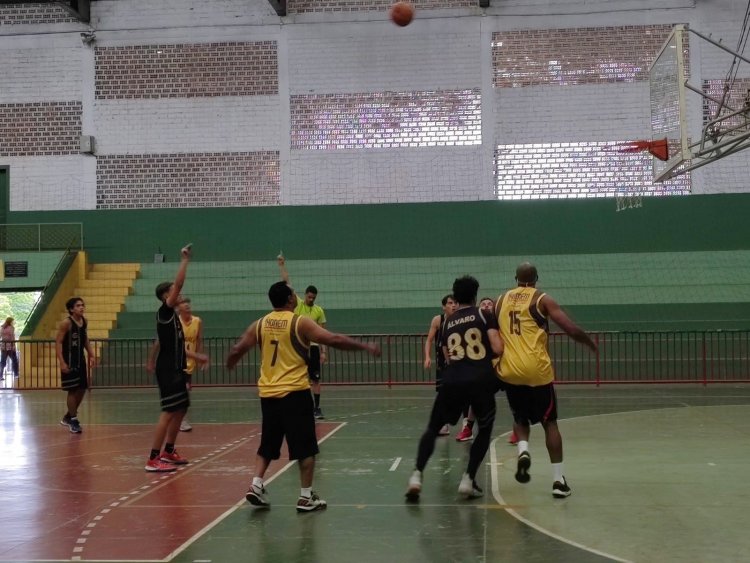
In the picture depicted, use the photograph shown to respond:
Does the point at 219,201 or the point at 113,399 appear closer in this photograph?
the point at 113,399

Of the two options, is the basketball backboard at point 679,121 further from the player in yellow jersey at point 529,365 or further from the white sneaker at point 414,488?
the white sneaker at point 414,488

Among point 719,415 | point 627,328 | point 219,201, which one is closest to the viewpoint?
point 719,415

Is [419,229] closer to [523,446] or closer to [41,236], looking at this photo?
[41,236]

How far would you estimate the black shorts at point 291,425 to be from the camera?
7707 millimetres

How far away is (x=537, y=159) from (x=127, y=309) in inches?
517

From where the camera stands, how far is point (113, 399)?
19.1 meters

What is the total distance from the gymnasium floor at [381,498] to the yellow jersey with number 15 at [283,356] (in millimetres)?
1109

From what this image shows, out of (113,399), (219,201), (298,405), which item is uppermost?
(219,201)

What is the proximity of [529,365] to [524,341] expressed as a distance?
0.24 m

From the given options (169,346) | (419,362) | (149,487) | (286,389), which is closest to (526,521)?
(286,389)

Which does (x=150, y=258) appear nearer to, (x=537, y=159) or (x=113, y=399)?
(x=113, y=399)

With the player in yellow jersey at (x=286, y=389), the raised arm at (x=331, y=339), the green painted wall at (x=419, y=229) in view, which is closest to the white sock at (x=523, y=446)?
the raised arm at (x=331, y=339)

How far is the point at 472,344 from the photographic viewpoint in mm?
8156

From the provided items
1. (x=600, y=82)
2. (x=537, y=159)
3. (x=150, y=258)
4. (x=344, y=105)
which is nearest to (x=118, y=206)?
(x=150, y=258)
